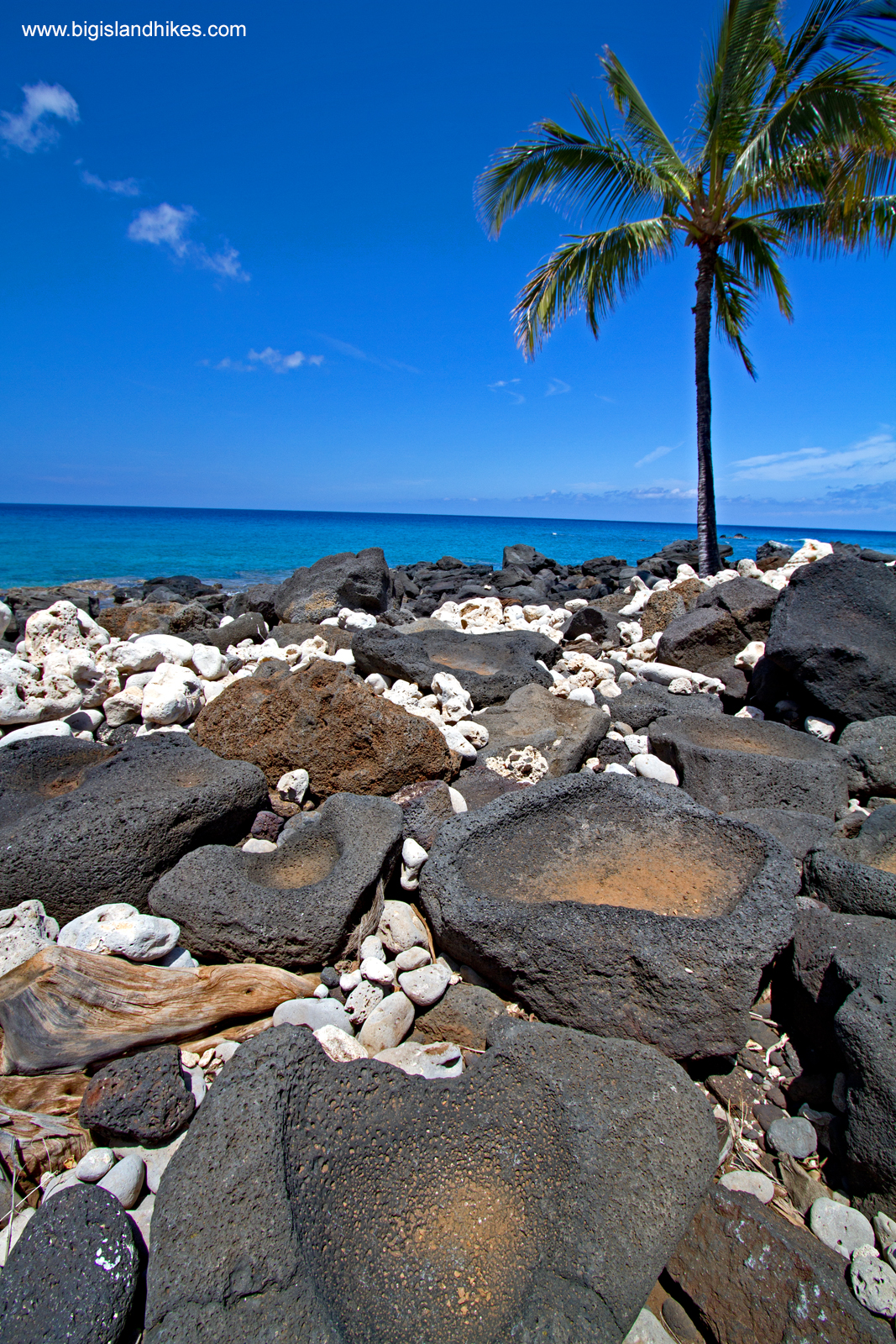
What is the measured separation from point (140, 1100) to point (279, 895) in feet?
2.66

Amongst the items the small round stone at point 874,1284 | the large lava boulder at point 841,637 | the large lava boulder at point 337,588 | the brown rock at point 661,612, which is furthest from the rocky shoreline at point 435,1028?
the large lava boulder at point 337,588

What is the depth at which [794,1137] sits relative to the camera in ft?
6.37

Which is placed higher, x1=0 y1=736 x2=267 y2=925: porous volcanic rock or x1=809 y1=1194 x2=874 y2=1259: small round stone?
x1=0 y1=736 x2=267 y2=925: porous volcanic rock

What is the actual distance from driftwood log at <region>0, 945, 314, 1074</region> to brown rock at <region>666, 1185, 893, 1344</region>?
1422 millimetres

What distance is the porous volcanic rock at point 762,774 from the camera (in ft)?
11.5

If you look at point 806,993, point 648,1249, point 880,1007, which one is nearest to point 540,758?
point 806,993

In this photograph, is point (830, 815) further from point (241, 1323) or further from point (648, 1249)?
point (241, 1323)

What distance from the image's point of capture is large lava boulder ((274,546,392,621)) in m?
8.23

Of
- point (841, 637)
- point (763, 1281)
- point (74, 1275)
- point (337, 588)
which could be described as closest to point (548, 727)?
point (841, 637)

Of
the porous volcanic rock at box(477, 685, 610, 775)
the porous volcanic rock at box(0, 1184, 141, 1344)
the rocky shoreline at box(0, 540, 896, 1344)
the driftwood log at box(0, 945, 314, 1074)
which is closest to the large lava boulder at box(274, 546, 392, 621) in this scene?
the porous volcanic rock at box(477, 685, 610, 775)

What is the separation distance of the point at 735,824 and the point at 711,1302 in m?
1.74

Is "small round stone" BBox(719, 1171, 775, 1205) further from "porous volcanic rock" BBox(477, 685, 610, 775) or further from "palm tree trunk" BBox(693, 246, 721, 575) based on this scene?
"palm tree trunk" BBox(693, 246, 721, 575)

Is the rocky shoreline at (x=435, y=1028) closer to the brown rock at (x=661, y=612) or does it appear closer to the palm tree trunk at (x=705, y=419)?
the brown rock at (x=661, y=612)

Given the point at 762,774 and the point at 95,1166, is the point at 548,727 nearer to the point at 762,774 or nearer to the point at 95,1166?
the point at 762,774
